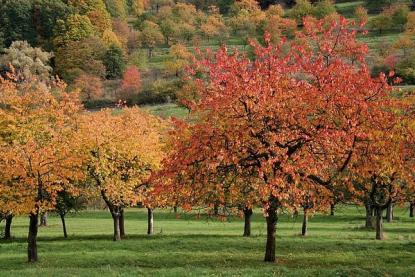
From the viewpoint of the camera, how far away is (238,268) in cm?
3198

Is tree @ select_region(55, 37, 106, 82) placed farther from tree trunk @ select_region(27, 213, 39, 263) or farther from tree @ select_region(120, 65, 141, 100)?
tree trunk @ select_region(27, 213, 39, 263)

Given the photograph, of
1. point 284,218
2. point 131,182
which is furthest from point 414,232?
point 131,182

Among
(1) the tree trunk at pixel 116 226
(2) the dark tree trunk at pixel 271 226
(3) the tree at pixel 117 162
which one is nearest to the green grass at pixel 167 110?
(3) the tree at pixel 117 162

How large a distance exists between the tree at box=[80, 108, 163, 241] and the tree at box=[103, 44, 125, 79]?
440 feet

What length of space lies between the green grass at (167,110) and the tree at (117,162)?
236ft

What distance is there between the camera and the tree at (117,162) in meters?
46.8

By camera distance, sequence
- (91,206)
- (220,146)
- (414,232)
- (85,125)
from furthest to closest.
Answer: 1. (91,206)
2. (414,232)
3. (85,125)
4. (220,146)

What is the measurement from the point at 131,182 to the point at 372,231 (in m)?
26.0

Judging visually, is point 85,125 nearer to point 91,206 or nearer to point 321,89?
point 321,89

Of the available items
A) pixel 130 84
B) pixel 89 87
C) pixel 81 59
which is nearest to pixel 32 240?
pixel 130 84

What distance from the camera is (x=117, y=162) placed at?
48.6m

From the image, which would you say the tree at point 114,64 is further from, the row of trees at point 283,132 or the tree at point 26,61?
the row of trees at point 283,132

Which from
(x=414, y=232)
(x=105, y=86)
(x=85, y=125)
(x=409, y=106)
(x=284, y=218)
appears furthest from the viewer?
(x=105, y=86)

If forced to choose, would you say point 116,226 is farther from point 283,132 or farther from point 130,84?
point 130,84
